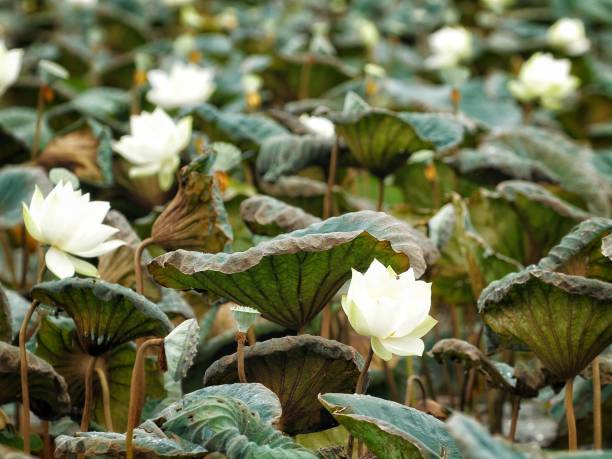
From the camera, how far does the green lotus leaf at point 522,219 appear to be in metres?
2.00

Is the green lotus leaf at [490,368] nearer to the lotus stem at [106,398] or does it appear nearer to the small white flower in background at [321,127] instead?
the lotus stem at [106,398]

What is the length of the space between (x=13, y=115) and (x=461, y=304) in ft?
4.39

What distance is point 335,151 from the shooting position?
2.13 metres

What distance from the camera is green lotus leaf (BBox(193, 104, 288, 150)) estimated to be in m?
2.43

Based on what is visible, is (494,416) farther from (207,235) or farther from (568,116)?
(568,116)

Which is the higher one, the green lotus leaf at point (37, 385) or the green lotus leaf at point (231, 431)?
the green lotus leaf at point (231, 431)

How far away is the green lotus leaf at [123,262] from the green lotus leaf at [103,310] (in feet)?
0.88

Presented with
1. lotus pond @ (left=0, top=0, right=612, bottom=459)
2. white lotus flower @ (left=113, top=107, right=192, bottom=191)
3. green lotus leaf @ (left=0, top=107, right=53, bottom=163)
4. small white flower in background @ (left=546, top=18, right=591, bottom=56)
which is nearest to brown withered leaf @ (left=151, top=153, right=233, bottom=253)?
lotus pond @ (left=0, top=0, right=612, bottom=459)

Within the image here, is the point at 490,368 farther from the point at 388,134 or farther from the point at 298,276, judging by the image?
the point at 388,134

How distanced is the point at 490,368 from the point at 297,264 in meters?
0.36

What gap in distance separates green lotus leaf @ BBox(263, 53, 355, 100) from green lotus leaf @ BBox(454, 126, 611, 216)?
928 millimetres

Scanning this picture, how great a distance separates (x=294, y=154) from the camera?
2174mm

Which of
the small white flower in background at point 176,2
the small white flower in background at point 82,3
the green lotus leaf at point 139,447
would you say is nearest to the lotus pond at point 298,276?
the green lotus leaf at point 139,447

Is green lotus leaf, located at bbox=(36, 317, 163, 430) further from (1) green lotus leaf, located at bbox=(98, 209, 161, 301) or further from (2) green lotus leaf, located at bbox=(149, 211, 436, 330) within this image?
(2) green lotus leaf, located at bbox=(149, 211, 436, 330)
